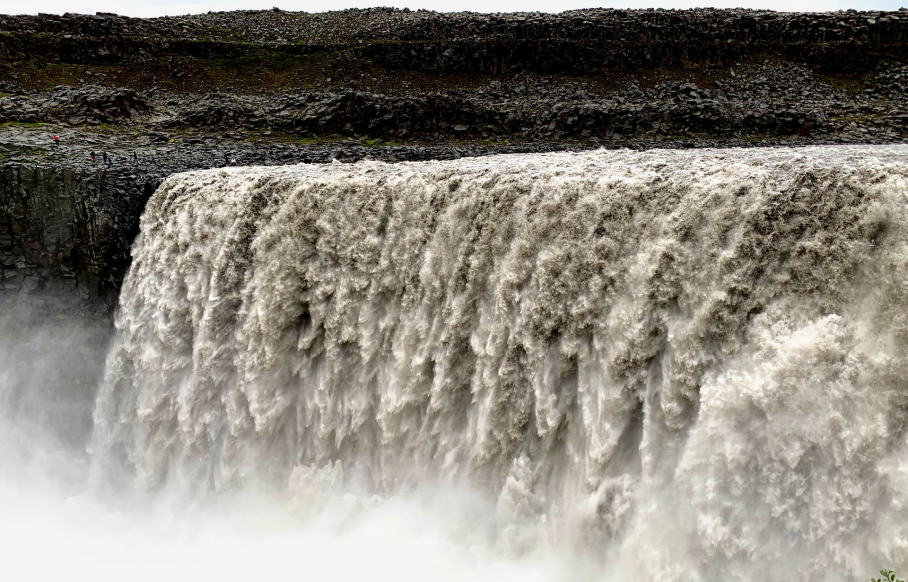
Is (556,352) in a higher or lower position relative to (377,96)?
lower

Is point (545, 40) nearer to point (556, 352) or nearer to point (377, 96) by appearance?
point (377, 96)

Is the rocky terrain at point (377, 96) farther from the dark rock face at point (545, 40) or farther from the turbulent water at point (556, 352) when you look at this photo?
the turbulent water at point (556, 352)

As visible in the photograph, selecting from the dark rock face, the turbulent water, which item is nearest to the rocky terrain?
the dark rock face

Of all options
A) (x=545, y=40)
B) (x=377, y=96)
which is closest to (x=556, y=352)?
(x=377, y=96)

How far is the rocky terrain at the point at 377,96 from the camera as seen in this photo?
50.4ft

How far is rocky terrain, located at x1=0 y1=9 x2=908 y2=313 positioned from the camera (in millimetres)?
15359

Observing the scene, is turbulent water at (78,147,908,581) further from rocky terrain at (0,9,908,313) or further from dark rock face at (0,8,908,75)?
dark rock face at (0,8,908,75)

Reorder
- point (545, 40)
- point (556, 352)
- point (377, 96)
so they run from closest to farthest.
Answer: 1. point (556, 352)
2. point (377, 96)
3. point (545, 40)

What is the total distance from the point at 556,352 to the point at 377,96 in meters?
19.5

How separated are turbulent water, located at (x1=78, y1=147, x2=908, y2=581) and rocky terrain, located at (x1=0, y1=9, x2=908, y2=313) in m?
4.34

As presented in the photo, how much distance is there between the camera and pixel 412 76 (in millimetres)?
31359

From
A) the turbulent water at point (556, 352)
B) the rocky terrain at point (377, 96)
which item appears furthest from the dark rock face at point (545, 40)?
the turbulent water at point (556, 352)

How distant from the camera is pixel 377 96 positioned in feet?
81.8

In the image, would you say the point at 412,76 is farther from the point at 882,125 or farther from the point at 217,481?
the point at 217,481
